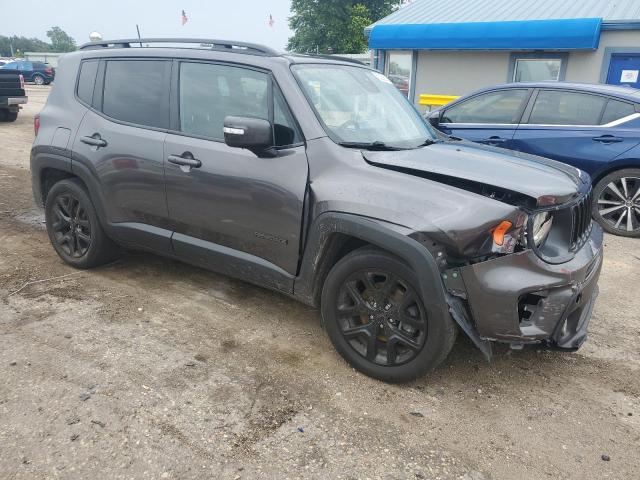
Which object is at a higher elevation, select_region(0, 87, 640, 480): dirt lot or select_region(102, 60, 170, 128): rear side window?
select_region(102, 60, 170, 128): rear side window

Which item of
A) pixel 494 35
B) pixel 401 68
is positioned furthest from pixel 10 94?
pixel 494 35

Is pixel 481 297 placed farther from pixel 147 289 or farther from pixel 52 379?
pixel 147 289

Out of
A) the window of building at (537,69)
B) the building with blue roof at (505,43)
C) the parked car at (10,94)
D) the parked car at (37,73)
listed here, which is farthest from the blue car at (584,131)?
the parked car at (37,73)

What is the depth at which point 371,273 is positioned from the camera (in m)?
2.93

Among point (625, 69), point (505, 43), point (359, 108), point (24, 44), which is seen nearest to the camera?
point (359, 108)

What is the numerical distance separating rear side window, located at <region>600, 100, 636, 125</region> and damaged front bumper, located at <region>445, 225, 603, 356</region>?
161 inches

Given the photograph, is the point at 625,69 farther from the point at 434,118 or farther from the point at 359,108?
the point at 359,108

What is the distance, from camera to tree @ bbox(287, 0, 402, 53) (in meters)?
35.8

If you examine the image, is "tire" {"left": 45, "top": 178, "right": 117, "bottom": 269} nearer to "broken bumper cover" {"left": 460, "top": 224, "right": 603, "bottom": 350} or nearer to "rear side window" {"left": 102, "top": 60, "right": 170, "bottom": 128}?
"rear side window" {"left": 102, "top": 60, "right": 170, "bottom": 128}

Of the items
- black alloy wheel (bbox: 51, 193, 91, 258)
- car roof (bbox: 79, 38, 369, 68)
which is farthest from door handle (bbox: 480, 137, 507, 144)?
black alloy wheel (bbox: 51, 193, 91, 258)

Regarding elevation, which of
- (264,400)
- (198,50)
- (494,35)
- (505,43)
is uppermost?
(494,35)

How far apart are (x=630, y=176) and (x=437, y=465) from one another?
4934 millimetres

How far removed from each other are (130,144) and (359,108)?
1726 millimetres

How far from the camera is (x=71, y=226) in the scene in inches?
179
